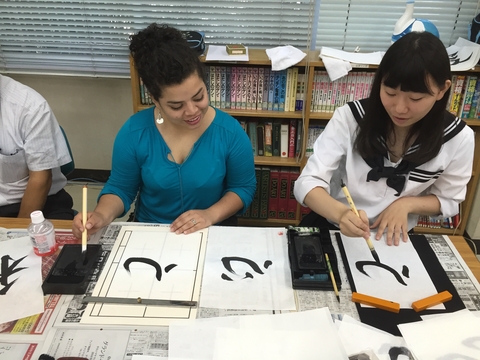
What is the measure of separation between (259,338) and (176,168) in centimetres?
67

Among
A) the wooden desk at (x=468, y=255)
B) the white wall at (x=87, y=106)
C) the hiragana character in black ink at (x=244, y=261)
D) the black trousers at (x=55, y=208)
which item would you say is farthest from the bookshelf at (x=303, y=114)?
the hiragana character in black ink at (x=244, y=261)

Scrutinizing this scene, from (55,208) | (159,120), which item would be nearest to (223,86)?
(159,120)

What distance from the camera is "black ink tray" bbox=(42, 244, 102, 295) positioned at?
900 mm

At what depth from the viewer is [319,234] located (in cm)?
107

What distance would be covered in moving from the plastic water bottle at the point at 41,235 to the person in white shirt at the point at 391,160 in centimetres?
72

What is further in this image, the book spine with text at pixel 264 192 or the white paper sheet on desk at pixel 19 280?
the book spine with text at pixel 264 192

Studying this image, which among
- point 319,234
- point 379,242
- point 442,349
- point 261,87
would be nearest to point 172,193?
point 319,234

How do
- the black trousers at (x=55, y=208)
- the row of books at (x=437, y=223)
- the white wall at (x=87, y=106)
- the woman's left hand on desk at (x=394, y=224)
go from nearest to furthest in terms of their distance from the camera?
1. the woman's left hand on desk at (x=394, y=224)
2. the black trousers at (x=55, y=208)
3. the row of books at (x=437, y=223)
4. the white wall at (x=87, y=106)

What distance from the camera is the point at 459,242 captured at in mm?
1106

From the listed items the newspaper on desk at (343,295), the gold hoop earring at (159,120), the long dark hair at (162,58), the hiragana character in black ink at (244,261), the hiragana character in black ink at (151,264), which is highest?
the long dark hair at (162,58)

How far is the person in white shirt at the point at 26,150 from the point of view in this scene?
4.58 feet

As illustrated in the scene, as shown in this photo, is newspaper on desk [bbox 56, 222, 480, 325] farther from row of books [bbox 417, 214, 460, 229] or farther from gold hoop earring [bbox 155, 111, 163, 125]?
row of books [bbox 417, 214, 460, 229]

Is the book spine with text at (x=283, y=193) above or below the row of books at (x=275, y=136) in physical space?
below

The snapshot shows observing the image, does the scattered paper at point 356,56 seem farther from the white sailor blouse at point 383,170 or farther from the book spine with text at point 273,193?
the white sailor blouse at point 383,170
